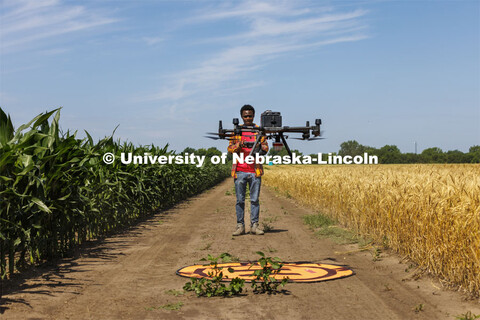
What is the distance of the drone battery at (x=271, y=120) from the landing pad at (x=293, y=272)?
2.00m

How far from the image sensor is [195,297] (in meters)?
5.73

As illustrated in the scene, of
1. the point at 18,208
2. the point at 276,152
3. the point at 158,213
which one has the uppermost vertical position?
the point at 276,152

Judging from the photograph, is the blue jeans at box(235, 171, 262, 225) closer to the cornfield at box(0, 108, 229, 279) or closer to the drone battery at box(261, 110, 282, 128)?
the cornfield at box(0, 108, 229, 279)

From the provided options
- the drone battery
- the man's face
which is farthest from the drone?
the man's face

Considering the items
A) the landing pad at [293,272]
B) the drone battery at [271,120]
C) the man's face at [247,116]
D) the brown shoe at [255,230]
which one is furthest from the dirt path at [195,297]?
the man's face at [247,116]

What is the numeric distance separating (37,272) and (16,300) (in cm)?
159

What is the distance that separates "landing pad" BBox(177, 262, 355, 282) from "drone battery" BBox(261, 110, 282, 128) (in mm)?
1996

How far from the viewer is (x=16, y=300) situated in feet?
18.4

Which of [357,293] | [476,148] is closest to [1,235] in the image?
[357,293]

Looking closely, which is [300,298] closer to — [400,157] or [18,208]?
[18,208]

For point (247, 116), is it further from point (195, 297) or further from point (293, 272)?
point (195, 297)

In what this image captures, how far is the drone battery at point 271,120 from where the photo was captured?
19.6 feet

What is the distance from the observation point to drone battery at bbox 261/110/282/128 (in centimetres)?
596

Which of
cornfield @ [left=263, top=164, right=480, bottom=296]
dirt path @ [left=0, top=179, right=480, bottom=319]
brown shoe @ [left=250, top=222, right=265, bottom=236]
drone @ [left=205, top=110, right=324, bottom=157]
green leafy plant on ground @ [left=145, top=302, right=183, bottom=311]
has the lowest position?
dirt path @ [left=0, top=179, right=480, bottom=319]
